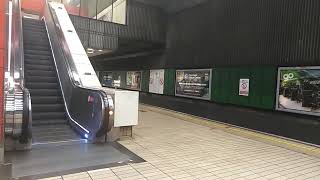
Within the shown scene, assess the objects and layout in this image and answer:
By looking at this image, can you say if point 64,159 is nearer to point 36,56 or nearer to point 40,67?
point 40,67

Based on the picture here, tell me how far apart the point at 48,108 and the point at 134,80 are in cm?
898

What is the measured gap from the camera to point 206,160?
4.50 metres

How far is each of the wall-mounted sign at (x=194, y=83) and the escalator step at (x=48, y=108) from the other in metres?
5.04

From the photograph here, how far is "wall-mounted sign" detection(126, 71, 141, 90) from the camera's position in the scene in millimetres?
14366

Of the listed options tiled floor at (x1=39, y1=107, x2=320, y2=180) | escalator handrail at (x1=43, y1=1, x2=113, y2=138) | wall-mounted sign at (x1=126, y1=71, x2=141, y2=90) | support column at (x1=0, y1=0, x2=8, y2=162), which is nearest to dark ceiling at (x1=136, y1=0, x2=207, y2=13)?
wall-mounted sign at (x1=126, y1=71, x2=141, y2=90)

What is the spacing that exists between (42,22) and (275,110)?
772cm

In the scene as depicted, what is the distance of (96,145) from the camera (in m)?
5.15

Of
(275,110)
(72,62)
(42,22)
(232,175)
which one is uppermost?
(42,22)

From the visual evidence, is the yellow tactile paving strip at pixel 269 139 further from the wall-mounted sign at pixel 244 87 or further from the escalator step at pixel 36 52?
the escalator step at pixel 36 52

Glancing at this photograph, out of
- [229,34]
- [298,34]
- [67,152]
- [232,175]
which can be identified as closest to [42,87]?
[67,152]

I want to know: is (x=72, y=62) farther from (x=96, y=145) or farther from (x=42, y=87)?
(x=96, y=145)

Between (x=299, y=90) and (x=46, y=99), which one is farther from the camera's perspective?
(x=299, y=90)

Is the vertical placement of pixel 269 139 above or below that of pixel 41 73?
below

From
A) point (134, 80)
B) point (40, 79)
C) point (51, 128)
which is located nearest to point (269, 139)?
point (51, 128)
